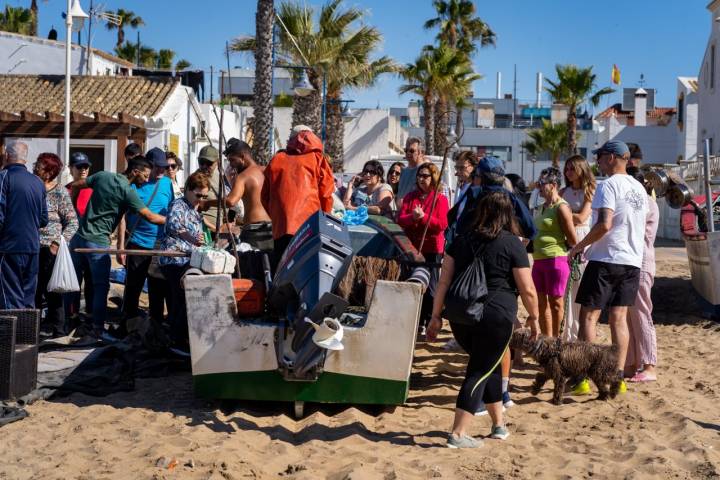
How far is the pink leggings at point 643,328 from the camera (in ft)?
25.3

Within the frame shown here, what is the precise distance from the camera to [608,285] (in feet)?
23.2

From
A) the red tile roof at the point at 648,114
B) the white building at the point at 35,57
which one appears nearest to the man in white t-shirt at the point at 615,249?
the white building at the point at 35,57

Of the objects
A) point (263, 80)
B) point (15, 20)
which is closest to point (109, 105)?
point (263, 80)

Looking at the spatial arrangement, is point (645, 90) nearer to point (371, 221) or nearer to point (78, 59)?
point (78, 59)

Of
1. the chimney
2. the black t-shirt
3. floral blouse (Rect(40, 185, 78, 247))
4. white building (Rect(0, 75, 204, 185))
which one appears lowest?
the black t-shirt

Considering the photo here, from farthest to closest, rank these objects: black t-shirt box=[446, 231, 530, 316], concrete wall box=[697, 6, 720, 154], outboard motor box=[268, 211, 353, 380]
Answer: concrete wall box=[697, 6, 720, 154]
outboard motor box=[268, 211, 353, 380]
black t-shirt box=[446, 231, 530, 316]

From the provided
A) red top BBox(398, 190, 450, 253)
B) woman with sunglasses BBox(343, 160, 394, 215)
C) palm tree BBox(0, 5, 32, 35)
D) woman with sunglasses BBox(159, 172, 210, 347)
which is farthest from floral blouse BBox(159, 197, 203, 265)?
palm tree BBox(0, 5, 32, 35)

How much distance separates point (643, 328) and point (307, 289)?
3277mm

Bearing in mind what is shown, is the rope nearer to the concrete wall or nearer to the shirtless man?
the shirtless man

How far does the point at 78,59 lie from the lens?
1332 inches

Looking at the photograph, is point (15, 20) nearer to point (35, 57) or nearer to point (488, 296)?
point (35, 57)

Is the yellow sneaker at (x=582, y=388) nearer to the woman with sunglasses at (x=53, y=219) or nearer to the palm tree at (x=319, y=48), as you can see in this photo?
the woman with sunglasses at (x=53, y=219)

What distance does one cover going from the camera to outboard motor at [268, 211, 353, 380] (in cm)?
579

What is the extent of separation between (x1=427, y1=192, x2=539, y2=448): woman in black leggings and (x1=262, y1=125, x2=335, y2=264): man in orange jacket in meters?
2.04
